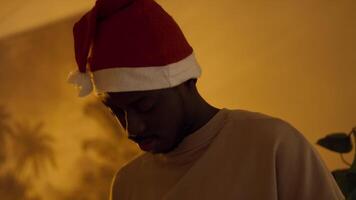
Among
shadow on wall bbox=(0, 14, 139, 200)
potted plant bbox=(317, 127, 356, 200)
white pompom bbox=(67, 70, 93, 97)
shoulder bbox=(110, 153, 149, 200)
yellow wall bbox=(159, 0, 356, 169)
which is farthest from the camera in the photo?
shadow on wall bbox=(0, 14, 139, 200)

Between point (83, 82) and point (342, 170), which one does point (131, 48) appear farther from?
point (342, 170)

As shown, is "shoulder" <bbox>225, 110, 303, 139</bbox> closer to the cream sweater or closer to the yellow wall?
the cream sweater

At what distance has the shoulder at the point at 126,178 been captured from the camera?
3.93ft

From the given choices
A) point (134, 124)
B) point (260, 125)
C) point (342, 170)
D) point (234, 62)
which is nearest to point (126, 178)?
point (134, 124)

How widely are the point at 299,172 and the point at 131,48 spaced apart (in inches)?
14.6

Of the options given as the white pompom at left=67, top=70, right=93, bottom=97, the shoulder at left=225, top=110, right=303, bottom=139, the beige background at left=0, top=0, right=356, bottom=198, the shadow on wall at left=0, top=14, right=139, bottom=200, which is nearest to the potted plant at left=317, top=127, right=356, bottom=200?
the beige background at left=0, top=0, right=356, bottom=198

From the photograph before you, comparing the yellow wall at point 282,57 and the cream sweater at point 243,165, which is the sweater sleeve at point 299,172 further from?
the yellow wall at point 282,57

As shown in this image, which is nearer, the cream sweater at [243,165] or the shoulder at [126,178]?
the cream sweater at [243,165]

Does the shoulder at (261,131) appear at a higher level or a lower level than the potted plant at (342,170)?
higher

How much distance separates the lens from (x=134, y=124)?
97 cm

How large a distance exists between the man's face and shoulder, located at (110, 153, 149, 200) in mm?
204

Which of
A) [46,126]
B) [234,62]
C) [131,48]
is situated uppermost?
[131,48]

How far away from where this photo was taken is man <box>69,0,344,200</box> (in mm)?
929

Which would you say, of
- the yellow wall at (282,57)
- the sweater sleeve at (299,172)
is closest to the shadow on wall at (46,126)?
the yellow wall at (282,57)
